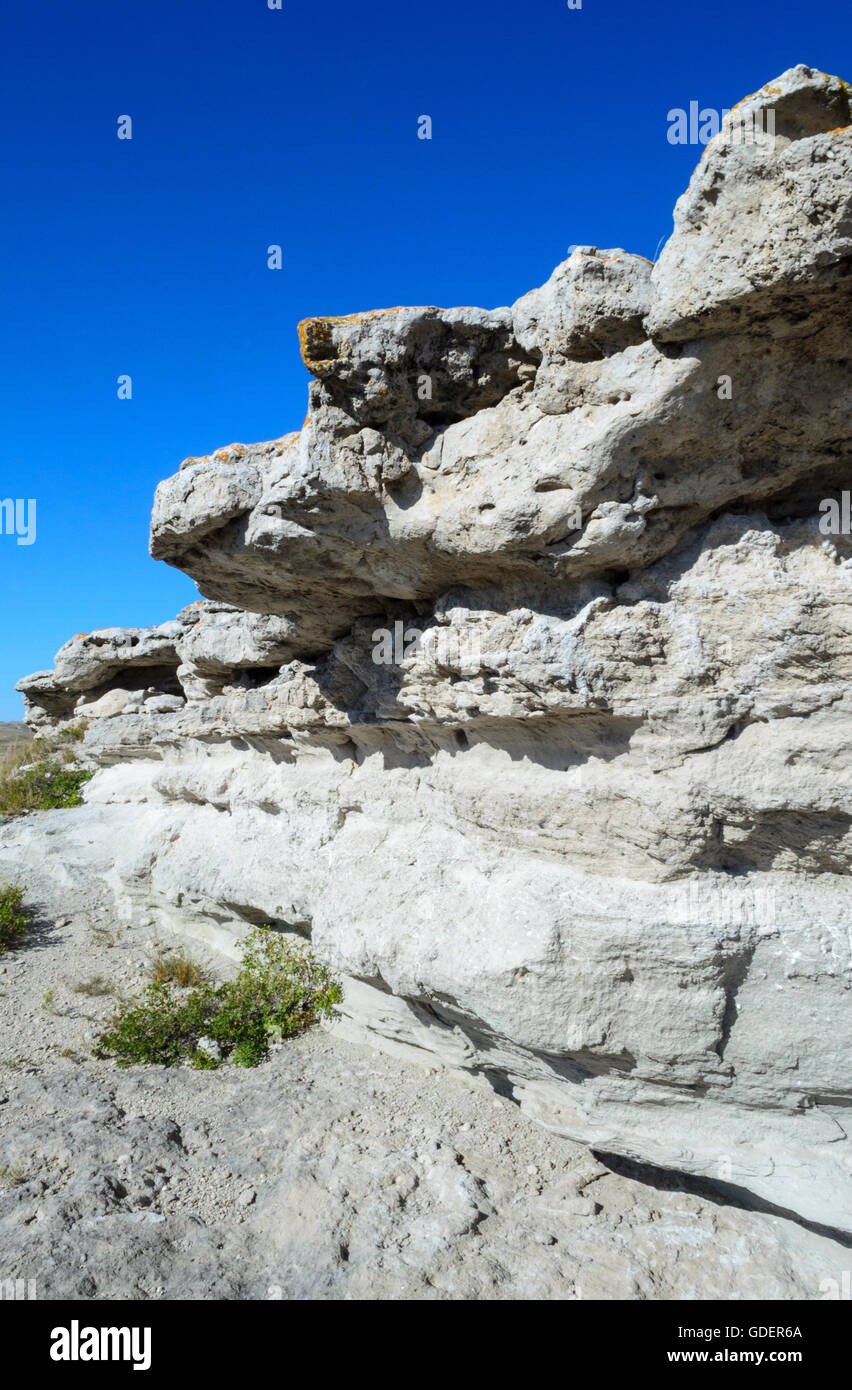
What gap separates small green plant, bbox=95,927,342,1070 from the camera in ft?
21.6

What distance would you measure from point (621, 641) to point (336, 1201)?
3.87 meters

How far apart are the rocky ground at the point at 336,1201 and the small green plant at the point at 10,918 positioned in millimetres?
3107

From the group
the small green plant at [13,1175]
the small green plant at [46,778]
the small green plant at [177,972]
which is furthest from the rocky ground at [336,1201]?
the small green plant at [46,778]

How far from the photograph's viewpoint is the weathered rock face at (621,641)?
3.84 meters

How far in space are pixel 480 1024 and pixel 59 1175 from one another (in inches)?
115

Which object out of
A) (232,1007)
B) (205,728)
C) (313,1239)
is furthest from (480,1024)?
(205,728)

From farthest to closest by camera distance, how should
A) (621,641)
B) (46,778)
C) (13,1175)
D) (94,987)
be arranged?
1. (46,778)
2. (94,987)
3. (13,1175)
4. (621,641)

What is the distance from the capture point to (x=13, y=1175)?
4.94m

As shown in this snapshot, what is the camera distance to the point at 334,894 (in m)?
6.25

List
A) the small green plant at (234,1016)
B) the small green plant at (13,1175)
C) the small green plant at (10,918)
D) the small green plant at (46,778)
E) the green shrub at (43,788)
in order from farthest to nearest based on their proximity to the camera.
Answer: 1. the small green plant at (46,778)
2. the green shrub at (43,788)
3. the small green plant at (10,918)
4. the small green plant at (234,1016)
5. the small green plant at (13,1175)

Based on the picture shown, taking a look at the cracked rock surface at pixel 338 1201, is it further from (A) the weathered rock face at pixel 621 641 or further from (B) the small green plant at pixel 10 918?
(B) the small green plant at pixel 10 918

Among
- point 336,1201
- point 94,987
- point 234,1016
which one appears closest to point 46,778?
point 94,987

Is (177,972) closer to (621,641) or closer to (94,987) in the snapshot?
(94,987)

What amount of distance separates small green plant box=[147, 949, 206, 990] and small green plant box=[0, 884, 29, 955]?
78.5 inches
